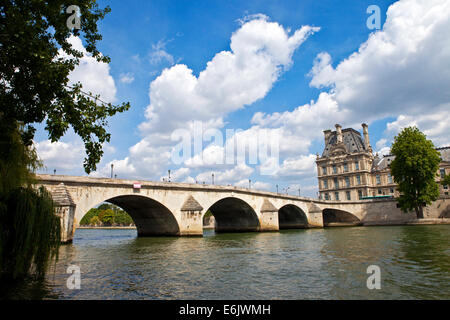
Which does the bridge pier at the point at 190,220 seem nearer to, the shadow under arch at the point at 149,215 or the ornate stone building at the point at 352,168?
the shadow under arch at the point at 149,215

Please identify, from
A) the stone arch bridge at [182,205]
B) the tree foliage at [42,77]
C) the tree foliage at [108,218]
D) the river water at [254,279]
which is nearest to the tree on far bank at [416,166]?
the stone arch bridge at [182,205]

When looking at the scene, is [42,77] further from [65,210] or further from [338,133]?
[338,133]

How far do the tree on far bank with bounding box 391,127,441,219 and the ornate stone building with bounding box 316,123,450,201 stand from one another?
81.1ft

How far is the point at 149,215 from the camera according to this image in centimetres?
3622

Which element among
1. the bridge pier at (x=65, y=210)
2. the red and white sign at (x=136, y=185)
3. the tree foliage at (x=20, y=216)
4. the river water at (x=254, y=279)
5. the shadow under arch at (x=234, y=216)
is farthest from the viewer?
→ the shadow under arch at (x=234, y=216)

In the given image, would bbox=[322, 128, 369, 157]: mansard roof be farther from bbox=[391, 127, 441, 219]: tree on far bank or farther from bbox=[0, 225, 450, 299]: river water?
bbox=[0, 225, 450, 299]: river water

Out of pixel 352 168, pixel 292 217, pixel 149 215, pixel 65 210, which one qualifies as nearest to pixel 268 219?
pixel 149 215

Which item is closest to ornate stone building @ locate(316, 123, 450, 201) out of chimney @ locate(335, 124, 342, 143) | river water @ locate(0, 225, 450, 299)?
chimney @ locate(335, 124, 342, 143)

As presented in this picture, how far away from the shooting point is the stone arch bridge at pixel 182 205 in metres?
25.4

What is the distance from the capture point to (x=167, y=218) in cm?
3447

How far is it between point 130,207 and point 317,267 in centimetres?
Result: 2752

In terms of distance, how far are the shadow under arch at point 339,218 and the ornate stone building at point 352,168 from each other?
1093cm
